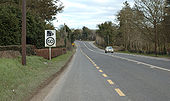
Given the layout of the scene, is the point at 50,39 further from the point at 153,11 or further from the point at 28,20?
the point at 153,11

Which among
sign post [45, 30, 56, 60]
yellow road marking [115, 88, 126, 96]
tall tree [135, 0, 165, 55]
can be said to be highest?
tall tree [135, 0, 165, 55]

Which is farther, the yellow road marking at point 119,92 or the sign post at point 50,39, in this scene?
the sign post at point 50,39

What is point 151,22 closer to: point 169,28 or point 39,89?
point 169,28

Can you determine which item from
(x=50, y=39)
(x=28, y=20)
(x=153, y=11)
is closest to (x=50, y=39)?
(x=50, y=39)

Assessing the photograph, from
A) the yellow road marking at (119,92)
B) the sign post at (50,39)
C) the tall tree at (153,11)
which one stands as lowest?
the yellow road marking at (119,92)

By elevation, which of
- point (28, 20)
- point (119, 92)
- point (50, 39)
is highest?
point (28, 20)

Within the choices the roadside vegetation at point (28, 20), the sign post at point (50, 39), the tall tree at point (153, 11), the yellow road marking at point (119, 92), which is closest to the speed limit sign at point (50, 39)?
the sign post at point (50, 39)

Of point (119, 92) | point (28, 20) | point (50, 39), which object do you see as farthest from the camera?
point (28, 20)

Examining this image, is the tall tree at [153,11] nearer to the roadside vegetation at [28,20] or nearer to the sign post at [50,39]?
the roadside vegetation at [28,20]

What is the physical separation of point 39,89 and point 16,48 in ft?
27.8

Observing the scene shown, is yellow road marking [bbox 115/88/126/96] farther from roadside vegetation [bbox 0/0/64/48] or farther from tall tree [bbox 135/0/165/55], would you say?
tall tree [bbox 135/0/165/55]

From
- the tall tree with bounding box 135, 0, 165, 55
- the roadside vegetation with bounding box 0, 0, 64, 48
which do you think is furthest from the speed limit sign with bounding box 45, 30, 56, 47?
the tall tree with bounding box 135, 0, 165, 55

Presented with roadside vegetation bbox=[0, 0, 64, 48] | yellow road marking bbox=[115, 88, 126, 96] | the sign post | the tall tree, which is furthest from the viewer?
the tall tree

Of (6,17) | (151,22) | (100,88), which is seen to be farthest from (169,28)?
(100,88)
